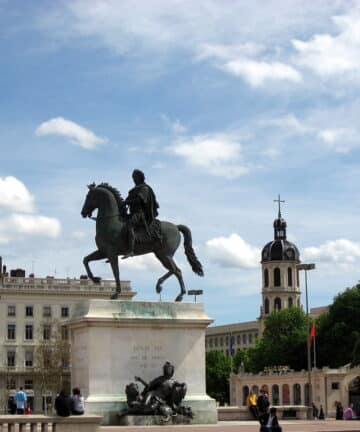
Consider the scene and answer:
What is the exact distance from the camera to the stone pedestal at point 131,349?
33688mm

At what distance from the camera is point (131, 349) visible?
3434 centimetres

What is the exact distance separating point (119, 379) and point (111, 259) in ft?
12.8

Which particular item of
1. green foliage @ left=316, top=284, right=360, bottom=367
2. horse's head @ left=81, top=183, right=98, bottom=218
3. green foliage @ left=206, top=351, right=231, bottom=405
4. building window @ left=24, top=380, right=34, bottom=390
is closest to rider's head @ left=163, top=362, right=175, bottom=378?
horse's head @ left=81, top=183, right=98, bottom=218

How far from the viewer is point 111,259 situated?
34719mm

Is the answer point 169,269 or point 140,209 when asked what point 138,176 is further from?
point 169,269

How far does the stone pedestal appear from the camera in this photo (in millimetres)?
33688

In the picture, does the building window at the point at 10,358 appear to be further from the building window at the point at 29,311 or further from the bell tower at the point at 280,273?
the bell tower at the point at 280,273

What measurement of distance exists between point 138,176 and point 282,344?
297 feet

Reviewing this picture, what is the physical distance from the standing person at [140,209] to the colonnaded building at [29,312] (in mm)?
87279

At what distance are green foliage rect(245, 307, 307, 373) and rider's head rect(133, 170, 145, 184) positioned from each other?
8214 centimetres

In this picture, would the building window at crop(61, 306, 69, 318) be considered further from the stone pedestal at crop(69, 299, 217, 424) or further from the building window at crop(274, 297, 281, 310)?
the stone pedestal at crop(69, 299, 217, 424)

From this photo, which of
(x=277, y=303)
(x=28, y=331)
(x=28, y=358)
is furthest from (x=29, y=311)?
(x=277, y=303)

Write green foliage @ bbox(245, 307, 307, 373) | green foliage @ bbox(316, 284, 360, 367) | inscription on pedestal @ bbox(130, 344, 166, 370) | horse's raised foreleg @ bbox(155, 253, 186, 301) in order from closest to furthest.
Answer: inscription on pedestal @ bbox(130, 344, 166, 370) → horse's raised foreleg @ bbox(155, 253, 186, 301) → green foliage @ bbox(316, 284, 360, 367) → green foliage @ bbox(245, 307, 307, 373)

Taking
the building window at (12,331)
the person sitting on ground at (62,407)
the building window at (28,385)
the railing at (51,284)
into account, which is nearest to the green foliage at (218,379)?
the railing at (51,284)
